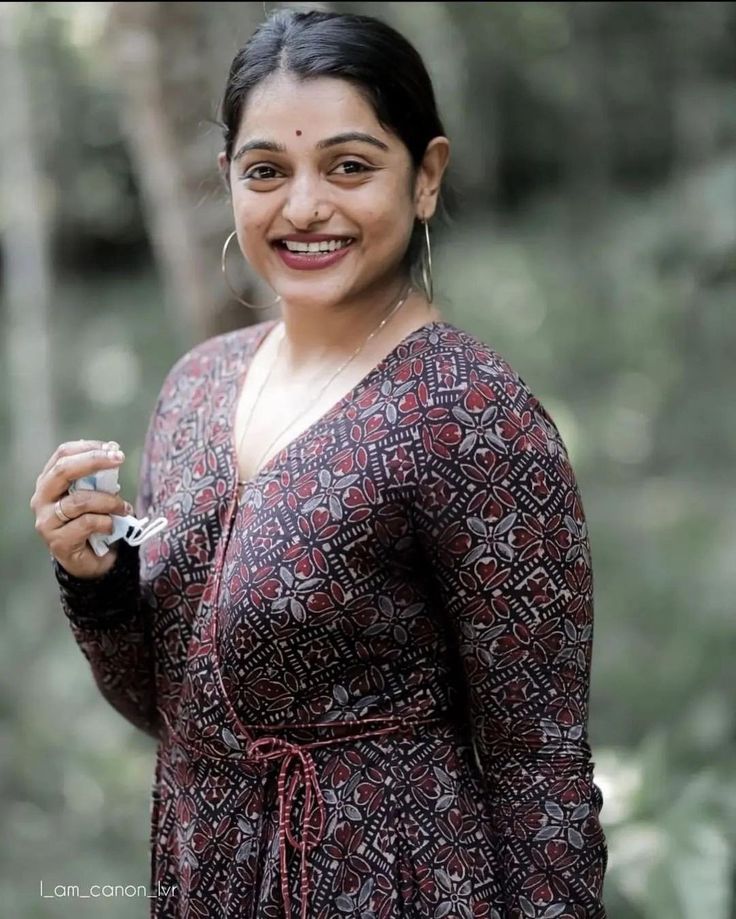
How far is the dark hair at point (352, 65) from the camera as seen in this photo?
146 centimetres

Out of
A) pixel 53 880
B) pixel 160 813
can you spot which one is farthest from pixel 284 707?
pixel 53 880

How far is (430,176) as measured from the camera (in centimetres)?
158

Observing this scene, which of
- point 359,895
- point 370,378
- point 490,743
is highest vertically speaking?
point 370,378

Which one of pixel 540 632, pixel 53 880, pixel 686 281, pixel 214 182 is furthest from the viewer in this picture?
pixel 53 880

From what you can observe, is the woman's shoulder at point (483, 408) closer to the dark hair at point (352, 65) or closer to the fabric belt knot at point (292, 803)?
the dark hair at point (352, 65)

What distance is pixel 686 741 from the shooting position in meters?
3.32

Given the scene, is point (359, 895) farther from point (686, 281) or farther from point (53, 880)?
point (53, 880)

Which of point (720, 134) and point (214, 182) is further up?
point (720, 134)

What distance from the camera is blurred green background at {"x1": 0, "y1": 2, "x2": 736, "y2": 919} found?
275 cm

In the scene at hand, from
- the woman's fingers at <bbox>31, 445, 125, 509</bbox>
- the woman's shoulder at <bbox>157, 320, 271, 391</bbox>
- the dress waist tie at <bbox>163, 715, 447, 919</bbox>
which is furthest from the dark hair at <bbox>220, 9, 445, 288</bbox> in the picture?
the dress waist tie at <bbox>163, 715, 447, 919</bbox>

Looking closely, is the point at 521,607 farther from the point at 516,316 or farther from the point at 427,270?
the point at 516,316

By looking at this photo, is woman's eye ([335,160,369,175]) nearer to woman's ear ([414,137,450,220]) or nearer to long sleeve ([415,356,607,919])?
woman's ear ([414,137,450,220])

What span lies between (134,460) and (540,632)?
19.1ft

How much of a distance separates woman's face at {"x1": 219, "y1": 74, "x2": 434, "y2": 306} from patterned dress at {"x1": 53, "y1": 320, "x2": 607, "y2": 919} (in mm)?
138
